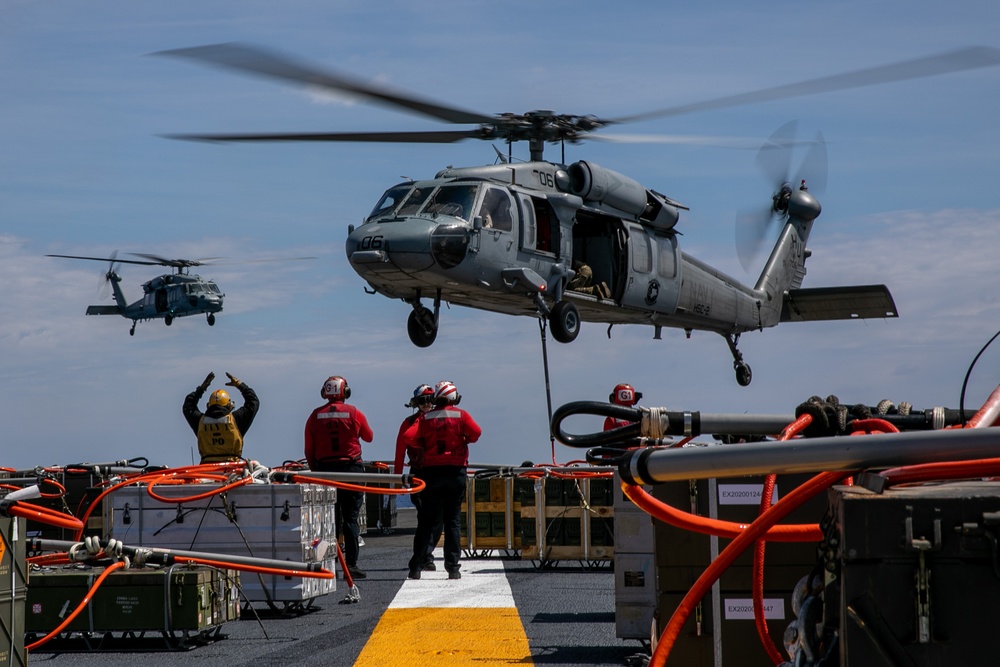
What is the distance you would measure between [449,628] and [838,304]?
20656 mm

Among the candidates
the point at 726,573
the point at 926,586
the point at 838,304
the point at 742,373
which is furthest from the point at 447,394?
the point at 838,304

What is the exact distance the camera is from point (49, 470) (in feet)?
47.5

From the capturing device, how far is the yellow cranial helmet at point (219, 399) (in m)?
14.4

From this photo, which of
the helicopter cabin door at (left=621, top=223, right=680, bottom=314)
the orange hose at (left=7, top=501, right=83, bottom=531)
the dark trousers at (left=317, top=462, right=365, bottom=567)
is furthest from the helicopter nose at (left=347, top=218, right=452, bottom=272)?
the orange hose at (left=7, top=501, right=83, bottom=531)

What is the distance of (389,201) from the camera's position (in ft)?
60.5

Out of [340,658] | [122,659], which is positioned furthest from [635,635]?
[122,659]

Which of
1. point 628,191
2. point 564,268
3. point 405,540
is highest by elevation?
point 628,191

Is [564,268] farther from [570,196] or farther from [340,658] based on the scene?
[340,658]

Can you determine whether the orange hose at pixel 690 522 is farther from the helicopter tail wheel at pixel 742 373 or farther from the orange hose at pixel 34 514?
the helicopter tail wheel at pixel 742 373

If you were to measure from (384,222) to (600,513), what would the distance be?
18.8ft

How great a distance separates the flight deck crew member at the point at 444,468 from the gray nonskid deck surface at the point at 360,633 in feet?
2.18

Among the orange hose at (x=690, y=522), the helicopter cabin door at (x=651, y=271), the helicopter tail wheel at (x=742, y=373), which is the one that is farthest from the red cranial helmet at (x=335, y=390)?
the helicopter tail wheel at (x=742, y=373)

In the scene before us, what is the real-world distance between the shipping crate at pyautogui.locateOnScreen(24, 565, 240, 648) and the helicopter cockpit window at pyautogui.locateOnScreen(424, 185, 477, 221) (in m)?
10.0

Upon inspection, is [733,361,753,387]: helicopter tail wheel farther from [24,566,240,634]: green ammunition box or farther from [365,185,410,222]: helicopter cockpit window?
[24,566,240,634]: green ammunition box
